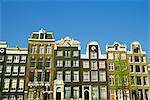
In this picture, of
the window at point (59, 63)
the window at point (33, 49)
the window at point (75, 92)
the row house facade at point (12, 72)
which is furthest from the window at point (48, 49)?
the window at point (75, 92)

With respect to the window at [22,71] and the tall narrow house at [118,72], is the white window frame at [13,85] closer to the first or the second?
the window at [22,71]

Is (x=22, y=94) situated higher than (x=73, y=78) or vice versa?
(x=73, y=78)

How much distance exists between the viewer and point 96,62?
146 feet

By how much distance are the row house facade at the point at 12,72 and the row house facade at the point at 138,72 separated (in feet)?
61.2

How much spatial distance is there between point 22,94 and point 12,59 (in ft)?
21.0

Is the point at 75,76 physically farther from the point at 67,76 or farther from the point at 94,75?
the point at 94,75

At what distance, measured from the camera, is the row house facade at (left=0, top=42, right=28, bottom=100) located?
139 feet

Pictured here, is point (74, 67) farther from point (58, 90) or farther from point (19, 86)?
point (19, 86)

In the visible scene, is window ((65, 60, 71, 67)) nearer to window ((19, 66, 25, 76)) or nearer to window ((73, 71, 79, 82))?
window ((73, 71, 79, 82))

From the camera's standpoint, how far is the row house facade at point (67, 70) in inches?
1681

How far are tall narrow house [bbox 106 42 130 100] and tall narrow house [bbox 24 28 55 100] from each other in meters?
10.1

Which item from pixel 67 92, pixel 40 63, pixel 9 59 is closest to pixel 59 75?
pixel 67 92

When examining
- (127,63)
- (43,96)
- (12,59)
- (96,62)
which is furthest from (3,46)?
(127,63)

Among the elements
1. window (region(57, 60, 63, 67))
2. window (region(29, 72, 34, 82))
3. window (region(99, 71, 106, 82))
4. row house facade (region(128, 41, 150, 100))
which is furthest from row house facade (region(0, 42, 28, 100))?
row house facade (region(128, 41, 150, 100))
